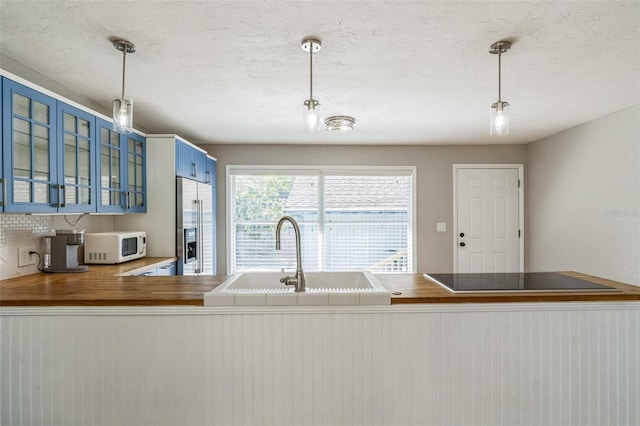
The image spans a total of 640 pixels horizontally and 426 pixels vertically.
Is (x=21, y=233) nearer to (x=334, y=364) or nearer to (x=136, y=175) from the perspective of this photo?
(x=136, y=175)

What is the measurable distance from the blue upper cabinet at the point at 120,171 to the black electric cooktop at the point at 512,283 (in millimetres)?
2451

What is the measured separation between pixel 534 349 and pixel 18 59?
329 cm

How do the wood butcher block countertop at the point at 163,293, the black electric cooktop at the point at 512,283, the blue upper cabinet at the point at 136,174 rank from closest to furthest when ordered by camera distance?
the wood butcher block countertop at the point at 163,293
the black electric cooktop at the point at 512,283
the blue upper cabinet at the point at 136,174

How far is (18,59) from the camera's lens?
7.02 ft

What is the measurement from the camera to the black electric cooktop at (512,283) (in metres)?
1.73

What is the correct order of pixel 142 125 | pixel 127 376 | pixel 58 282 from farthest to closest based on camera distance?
pixel 142 125
pixel 58 282
pixel 127 376

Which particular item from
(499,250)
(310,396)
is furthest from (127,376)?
(499,250)

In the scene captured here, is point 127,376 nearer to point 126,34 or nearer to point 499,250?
point 126,34

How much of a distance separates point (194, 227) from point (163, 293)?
195cm

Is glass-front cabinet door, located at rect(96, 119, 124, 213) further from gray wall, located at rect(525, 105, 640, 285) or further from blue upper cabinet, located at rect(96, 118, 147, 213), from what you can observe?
gray wall, located at rect(525, 105, 640, 285)

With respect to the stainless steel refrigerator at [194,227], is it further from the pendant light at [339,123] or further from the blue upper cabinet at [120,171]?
the pendant light at [339,123]

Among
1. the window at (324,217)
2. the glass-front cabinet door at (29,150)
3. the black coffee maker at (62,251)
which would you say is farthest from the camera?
the window at (324,217)

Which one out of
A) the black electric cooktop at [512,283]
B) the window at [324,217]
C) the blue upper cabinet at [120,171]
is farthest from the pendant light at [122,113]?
the window at [324,217]

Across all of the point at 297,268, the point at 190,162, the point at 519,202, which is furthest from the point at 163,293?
the point at 519,202
